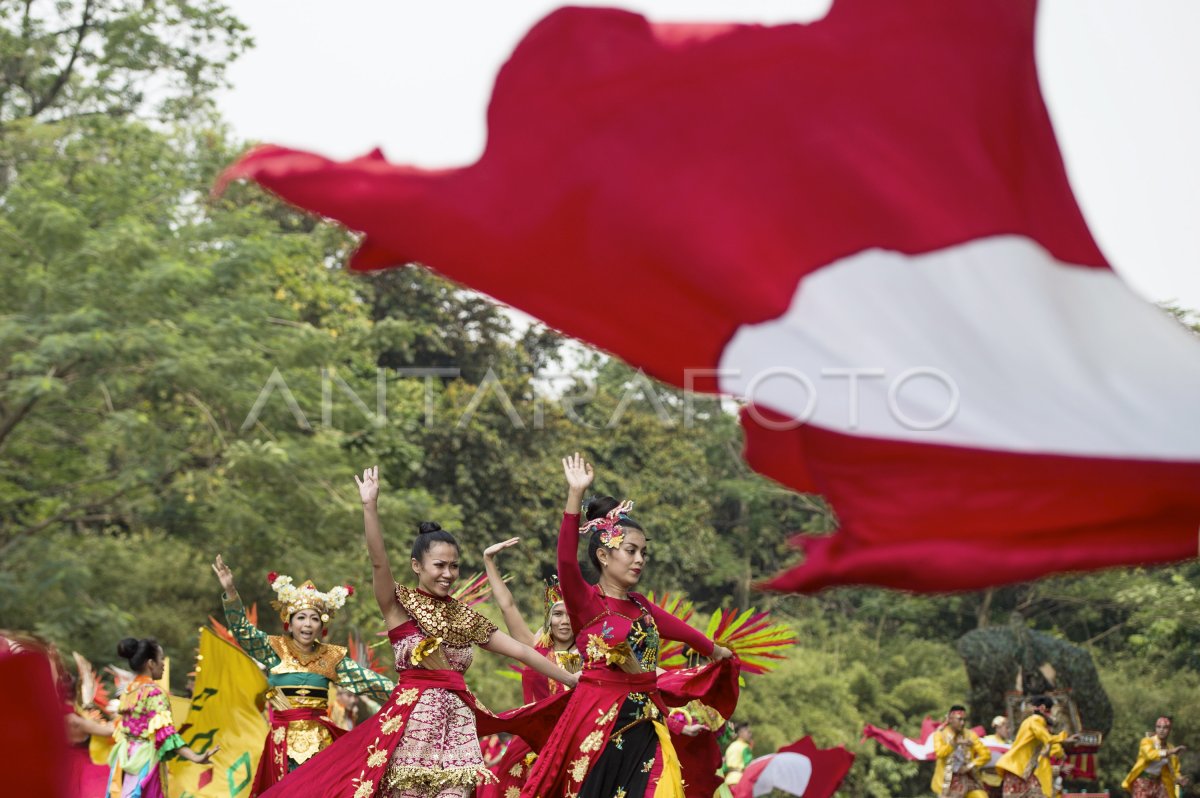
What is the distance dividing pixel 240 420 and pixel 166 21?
6.14 m

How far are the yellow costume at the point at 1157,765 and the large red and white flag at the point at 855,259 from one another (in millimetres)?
17815

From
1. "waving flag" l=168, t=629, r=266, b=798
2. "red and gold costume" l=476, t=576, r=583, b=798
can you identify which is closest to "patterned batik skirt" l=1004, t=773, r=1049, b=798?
"red and gold costume" l=476, t=576, r=583, b=798

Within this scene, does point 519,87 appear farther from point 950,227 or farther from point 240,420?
point 240,420

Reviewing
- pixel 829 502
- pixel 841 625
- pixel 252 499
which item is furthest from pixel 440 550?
pixel 841 625

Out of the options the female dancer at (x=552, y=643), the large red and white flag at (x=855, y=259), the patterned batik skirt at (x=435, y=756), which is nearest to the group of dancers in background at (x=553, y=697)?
the patterned batik skirt at (x=435, y=756)

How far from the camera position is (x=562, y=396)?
29734mm

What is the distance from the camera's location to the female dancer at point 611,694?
24.7 ft

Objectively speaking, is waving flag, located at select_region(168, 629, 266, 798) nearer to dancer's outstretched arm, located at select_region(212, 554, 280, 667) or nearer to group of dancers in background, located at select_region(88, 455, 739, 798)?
dancer's outstretched arm, located at select_region(212, 554, 280, 667)

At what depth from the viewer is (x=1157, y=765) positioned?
64.1ft

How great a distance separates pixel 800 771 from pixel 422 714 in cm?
554

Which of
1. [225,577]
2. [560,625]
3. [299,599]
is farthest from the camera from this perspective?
[560,625]

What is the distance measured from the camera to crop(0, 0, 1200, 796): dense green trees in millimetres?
21234

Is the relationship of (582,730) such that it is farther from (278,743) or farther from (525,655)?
(278,743)

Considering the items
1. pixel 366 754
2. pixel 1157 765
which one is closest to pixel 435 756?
pixel 366 754
